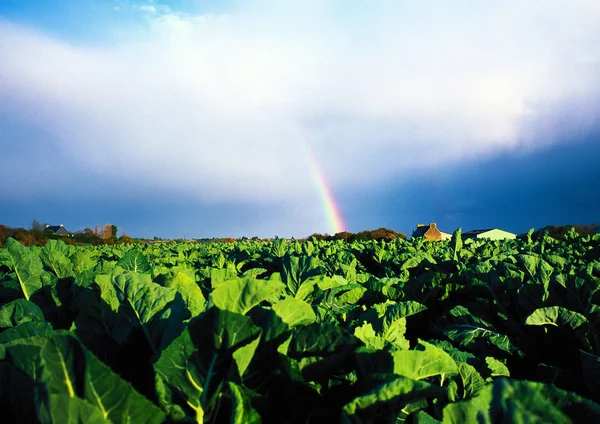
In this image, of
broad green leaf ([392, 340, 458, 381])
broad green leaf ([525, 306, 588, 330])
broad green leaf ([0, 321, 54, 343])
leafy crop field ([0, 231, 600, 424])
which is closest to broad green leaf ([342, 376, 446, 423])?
leafy crop field ([0, 231, 600, 424])

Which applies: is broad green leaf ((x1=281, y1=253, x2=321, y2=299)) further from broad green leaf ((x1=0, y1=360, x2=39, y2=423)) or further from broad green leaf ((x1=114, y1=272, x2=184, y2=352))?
broad green leaf ((x1=0, y1=360, x2=39, y2=423))

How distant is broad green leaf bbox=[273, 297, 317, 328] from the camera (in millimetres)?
1154

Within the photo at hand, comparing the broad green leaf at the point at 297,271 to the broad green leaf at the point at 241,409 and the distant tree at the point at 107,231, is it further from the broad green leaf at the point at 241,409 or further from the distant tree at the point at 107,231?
the distant tree at the point at 107,231

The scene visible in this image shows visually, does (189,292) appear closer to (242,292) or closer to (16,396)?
(242,292)

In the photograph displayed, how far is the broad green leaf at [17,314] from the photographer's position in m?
1.84

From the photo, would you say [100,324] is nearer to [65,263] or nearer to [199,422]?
[199,422]

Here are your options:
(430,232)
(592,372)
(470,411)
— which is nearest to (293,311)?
(470,411)

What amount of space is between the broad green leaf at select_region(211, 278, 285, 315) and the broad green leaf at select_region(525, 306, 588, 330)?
7.00 feet

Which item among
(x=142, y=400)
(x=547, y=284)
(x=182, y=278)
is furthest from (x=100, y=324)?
(x=547, y=284)

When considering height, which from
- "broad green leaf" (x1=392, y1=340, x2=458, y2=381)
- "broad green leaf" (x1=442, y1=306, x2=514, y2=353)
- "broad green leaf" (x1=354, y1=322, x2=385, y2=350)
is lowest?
"broad green leaf" (x1=392, y1=340, x2=458, y2=381)

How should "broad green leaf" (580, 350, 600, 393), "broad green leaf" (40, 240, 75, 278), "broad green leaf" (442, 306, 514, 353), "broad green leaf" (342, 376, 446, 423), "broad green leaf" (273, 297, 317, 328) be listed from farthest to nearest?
"broad green leaf" (40, 240, 75, 278) → "broad green leaf" (442, 306, 514, 353) → "broad green leaf" (580, 350, 600, 393) → "broad green leaf" (273, 297, 317, 328) → "broad green leaf" (342, 376, 446, 423)

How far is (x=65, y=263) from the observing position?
3203 mm

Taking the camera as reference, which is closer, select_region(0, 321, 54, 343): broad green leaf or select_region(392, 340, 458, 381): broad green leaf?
select_region(392, 340, 458, 381): broad green leaf

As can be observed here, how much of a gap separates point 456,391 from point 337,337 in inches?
34.7
